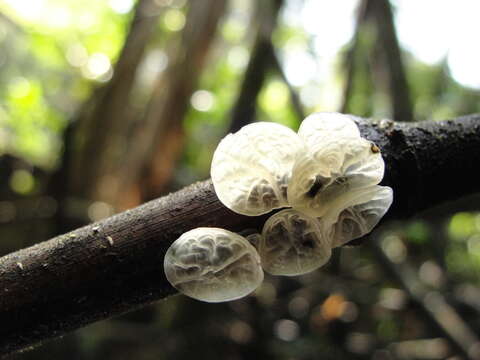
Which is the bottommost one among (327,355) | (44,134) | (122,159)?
(327,355)

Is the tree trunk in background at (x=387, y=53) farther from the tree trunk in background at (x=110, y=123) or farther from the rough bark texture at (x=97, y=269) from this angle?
the rough bark texture at (x=97, y=269)

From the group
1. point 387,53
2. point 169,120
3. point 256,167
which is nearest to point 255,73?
point 169,120

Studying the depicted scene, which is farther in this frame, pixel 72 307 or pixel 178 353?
pixel 178 353

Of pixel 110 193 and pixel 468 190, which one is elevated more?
pixel 468 190

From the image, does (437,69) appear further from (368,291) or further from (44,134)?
(44,134)

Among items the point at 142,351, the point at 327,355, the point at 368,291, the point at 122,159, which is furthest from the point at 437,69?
the point at 142,351

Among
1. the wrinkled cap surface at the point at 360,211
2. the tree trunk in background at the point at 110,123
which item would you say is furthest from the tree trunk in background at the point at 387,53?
the wrinkled cap surface at the point at 360,211

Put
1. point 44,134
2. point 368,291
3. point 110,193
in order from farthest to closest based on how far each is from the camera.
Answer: point 44,134 < point 368,291 < point 110,193

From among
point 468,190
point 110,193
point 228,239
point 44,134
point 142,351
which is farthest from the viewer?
point 44,134
